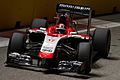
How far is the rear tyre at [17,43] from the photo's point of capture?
8000 millimetres

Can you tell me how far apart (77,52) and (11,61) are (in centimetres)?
126

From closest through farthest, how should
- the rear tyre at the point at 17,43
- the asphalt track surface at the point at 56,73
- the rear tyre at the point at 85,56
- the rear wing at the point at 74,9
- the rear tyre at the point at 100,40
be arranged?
the asphalt track surface at the point at 56,73, the rear tyre at the point at 85,56, the rear tyre at the point at 17,43, the rear tyre at the point at 100,40, the rear wing at the point at 74,9

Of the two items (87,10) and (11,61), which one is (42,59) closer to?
(11,61)

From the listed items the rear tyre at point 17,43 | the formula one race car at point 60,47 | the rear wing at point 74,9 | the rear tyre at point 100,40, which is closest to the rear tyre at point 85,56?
the formula one race car at point 60,47

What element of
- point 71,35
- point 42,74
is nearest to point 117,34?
point 71,35

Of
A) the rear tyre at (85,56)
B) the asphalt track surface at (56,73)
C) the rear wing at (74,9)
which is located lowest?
the asphalt track surface at (56,73)

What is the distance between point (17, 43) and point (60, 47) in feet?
2.78

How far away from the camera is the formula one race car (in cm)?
758

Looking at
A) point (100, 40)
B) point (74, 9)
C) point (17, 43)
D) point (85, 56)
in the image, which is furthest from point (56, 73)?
point (74, 9)

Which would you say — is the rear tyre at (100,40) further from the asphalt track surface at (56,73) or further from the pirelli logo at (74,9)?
the pirelli logo at (74,9)

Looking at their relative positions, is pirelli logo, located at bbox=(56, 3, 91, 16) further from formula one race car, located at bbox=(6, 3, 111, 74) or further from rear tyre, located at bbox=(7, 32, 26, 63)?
rear tyre, located at bbox=(7, 32, 26, 63)

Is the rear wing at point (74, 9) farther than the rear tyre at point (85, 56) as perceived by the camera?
Yes

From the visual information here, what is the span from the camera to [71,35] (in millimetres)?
8234

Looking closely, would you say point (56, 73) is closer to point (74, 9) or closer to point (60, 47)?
point (60, 47)
